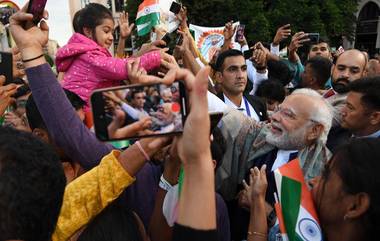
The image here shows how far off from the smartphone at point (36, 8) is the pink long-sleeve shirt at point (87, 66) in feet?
3.00

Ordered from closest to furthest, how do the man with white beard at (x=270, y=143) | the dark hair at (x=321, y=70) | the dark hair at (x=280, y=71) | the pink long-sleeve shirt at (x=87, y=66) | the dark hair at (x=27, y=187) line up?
the dark hair at (x=27, y=187) < the man with white beard at (x=270, y=143) < the pink long-sleeve shirt at (x=87, y=66) < the dark hair at (x=321, y=70) < the dark hair at (x=280, y=71)

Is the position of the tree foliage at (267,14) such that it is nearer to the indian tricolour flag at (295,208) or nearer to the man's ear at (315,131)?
the man's ear at (315,131)

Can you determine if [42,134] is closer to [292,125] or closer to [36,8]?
[36,8]

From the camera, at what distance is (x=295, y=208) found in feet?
4.24

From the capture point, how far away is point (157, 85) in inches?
38.2

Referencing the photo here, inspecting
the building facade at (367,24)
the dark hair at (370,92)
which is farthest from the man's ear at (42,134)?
the building facade at (367,24)

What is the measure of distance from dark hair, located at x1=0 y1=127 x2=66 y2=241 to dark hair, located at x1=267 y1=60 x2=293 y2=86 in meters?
4.26

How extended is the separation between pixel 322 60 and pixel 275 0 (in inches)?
722

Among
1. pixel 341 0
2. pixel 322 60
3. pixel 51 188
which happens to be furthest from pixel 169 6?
pixel 341 0

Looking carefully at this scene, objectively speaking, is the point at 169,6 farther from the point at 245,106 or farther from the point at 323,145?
the point at 323,145

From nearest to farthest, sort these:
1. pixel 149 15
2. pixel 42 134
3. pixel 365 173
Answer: pixel 365 173
pixel 42 134
pixel 149 15

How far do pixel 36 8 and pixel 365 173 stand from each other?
127 cm

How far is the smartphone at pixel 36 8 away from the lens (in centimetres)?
139

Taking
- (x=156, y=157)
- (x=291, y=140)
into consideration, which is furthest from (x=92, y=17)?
(x=291, y=140)
